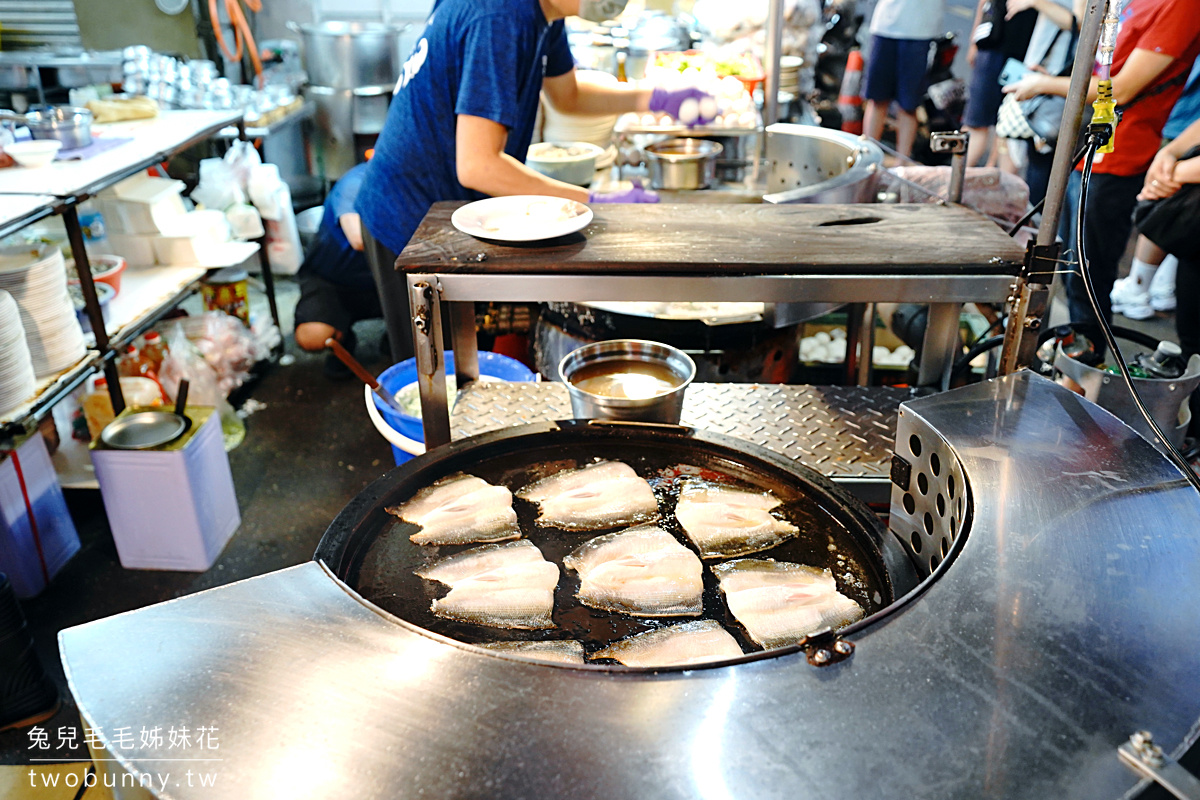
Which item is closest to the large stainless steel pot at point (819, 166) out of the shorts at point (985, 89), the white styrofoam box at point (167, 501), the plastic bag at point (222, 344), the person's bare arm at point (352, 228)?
the person's bare arm at point (352, 228)

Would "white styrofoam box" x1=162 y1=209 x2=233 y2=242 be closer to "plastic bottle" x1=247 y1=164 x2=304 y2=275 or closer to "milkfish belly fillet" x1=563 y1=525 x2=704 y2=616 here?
"plastic bottle" x1=247 y1=164 x2=304 y2=275

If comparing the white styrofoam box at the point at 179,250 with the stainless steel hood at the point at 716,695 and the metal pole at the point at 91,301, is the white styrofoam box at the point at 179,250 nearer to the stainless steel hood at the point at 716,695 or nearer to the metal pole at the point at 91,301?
the metal pole at the point at 91,301

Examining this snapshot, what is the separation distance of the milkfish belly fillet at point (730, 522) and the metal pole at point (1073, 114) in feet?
2.92

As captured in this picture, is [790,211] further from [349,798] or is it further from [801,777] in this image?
[349,798]

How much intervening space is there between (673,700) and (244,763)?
0.52 m

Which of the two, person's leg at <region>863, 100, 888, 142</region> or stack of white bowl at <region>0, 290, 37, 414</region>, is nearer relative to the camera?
stack of white bowl at <region>0, 290, 37, 414</region>

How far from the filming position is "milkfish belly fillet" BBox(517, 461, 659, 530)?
5.77 feet

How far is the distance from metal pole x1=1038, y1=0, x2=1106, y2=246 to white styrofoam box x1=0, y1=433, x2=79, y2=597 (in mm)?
3465

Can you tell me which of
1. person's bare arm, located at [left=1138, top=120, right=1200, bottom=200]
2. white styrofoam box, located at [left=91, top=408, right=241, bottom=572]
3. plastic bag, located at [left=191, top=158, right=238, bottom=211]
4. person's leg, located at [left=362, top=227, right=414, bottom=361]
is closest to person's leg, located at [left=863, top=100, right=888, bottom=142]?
person's bare arm, located at [left=1138, top=120, right=1200, bottom=200]

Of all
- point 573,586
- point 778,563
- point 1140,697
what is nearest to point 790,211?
point 778,563

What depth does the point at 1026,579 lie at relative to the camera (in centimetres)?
121

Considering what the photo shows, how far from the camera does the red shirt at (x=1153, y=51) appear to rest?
3.78 metres

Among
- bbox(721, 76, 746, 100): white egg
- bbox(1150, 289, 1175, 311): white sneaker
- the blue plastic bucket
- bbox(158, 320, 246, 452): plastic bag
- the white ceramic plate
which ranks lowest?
bbox(1150, 289, 1175, 311): white sneaker

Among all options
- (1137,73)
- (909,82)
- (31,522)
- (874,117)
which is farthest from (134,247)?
(909,82)
